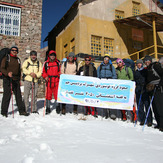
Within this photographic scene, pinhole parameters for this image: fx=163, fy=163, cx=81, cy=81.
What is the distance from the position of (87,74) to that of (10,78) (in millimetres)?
2553

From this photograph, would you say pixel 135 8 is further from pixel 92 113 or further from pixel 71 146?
pixel 71 146

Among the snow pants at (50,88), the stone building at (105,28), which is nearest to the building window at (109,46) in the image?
the stone building at (105,28)

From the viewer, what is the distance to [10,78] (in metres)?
4.99

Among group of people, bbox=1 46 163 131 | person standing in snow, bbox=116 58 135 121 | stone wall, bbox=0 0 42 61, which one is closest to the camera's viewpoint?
group of people, bbox=1 46 163 131

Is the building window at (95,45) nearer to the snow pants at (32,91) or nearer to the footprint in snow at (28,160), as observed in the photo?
the snow pants at (32,91)

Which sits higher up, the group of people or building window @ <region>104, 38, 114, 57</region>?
building window @ <region>104, 38, 114, 57</region>

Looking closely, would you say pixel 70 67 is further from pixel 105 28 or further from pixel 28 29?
pixel 105 28

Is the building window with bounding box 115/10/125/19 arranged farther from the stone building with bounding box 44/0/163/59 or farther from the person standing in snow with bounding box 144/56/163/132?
the person standing in snow with bounding box 144/56/163/132

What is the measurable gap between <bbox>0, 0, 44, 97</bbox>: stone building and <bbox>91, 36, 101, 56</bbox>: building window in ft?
13.6

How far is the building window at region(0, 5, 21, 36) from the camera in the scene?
37.1 feet

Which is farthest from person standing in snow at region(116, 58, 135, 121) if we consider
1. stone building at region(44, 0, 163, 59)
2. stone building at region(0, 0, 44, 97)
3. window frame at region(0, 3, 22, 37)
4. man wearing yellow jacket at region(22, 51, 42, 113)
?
window frame at region(0, 3, 22, 37)

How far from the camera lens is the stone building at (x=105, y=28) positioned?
1278cm

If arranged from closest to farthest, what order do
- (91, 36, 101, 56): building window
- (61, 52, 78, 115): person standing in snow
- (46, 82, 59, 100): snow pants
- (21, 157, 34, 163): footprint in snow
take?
1. (21, 157, 34, 163): footprint in snow
2. (46, 82, 59, 100): snow pants
3. (61, 52, 78, 115): person standing in snow
4. (91, 36, 101, 56): building window

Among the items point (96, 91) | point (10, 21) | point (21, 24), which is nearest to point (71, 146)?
point (96, 91)
